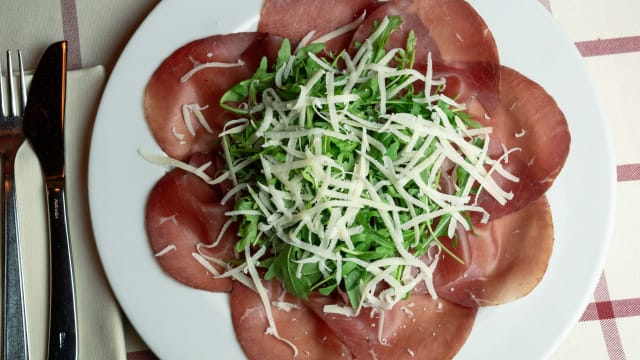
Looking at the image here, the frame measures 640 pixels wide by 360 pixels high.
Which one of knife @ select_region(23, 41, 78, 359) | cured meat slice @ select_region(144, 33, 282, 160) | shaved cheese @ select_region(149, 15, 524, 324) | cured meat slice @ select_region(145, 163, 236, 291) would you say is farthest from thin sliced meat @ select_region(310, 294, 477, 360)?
knife @ select_region(23, 41, 78, 359)

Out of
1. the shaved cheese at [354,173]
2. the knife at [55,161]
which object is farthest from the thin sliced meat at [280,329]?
the knife at [55,161]

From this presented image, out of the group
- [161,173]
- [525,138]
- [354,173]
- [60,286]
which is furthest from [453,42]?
[60,286]

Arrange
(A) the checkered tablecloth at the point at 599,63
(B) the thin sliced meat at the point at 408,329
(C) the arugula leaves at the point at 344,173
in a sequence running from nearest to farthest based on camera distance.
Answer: (C) the arugula leaves at the point at 344,173
(B) the thin sliced meat at the point at 408,329
(A) the checkered tablecloth at the point at 599,63

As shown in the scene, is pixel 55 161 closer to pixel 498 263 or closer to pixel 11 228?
pixel 11 228

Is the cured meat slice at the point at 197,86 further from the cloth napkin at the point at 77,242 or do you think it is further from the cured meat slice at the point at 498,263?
the cured meat slice at the point at 498,263

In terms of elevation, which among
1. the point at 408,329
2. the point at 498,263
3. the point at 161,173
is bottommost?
the point at 408,329

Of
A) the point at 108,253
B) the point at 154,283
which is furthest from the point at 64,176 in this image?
the point at 154,283

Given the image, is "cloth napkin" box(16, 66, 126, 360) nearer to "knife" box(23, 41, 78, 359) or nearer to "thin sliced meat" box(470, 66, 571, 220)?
"knife" box(23, 41, 78, 359)
